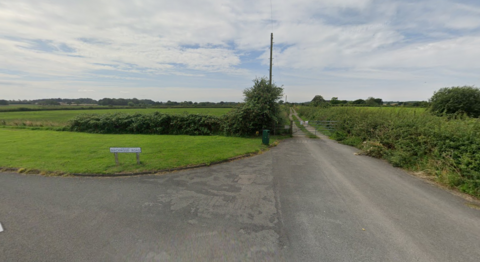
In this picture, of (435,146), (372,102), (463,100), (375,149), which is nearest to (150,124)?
(375,149)

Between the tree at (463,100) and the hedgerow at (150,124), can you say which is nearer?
the tree at (463,100)

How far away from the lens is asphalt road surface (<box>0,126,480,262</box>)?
8.66ft

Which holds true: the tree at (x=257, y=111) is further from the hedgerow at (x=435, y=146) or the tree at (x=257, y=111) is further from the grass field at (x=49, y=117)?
the hedgerow at (x=435, y=146)

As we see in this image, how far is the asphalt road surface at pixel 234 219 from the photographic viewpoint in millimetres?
2639

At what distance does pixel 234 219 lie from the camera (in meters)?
3.42

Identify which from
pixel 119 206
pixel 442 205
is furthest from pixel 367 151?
pixel 119 206

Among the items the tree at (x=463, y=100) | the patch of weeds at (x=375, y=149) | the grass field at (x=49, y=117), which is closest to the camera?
the patch of weeds at (x=375, y=149)

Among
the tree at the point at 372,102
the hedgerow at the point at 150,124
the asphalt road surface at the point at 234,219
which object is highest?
the tree at the point at 372,102

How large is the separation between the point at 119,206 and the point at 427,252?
18.5 ft

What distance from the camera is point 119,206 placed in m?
3.88

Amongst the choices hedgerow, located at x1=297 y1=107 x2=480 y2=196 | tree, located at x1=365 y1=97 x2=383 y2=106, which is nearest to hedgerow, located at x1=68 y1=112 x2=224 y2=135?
hedgerow, located at x1=297 y1=107 x2=480 y2=196

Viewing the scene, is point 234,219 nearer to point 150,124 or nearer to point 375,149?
point 375,149

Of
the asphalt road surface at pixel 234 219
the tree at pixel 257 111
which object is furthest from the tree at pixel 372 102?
the asphalt road surface at pixel 234 219

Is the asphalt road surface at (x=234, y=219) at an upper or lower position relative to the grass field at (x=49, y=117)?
lower
